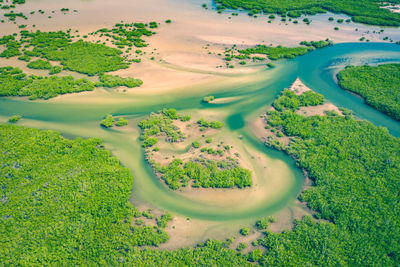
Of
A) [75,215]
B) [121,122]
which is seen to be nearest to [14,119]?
[121,122]

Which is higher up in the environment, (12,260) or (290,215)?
(290,215)

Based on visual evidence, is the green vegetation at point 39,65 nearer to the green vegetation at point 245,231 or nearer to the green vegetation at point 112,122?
the green vegetation at point 112,122

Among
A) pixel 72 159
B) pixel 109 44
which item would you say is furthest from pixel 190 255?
pixel 109 44

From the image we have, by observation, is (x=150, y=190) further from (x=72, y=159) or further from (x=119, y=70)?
(x=119, y=70)

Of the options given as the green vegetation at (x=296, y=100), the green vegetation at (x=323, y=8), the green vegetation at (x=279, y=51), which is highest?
the green vegetation at (x=323, y=8)

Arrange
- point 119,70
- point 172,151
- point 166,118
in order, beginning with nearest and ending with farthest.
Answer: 1. point 172,151
2. point 166,118
3. point 119,70

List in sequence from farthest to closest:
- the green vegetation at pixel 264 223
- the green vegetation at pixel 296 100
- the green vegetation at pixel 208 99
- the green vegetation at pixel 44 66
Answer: the green vegetation at pixel 44 66
the green vegetation at pixel 208 99
the green vegetation at pixel 296 100
the green vegetation at pixel 264 223

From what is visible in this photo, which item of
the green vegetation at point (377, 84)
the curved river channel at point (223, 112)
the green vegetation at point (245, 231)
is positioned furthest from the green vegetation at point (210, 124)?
the green vegetation at point (377, 84)

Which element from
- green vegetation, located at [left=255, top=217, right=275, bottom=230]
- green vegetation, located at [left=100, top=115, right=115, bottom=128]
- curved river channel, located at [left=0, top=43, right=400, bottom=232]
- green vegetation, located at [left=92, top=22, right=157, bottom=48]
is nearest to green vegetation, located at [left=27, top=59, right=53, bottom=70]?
curved river channel, located at [left=0, top=43, right=400, bottom=232]
